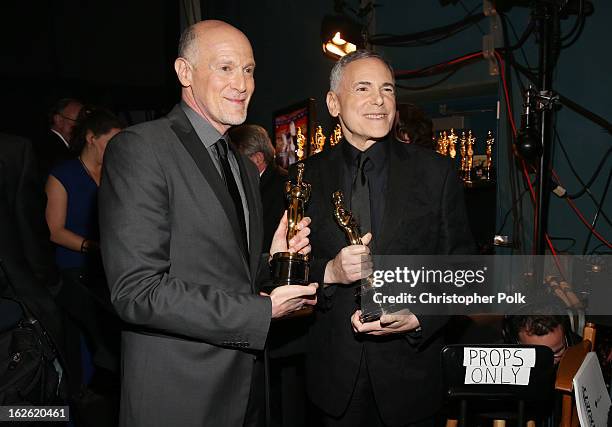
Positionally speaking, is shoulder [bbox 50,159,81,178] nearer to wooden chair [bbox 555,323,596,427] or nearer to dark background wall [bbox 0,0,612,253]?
wooden chair [bbox 555,323,596,427]

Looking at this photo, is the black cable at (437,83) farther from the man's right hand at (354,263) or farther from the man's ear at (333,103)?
the man's right hand at (354,263)

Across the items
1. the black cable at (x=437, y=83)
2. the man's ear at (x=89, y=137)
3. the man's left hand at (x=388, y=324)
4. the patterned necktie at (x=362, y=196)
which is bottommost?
the man's left hand at (x=388, y=324)

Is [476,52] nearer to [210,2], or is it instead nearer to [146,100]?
[146,100]

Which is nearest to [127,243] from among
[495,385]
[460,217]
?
[460,217]

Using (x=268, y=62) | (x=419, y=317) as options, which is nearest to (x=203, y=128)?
(x=419, y=317)

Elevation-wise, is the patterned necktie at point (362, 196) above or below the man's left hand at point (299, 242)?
above

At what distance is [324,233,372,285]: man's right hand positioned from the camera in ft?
5.38

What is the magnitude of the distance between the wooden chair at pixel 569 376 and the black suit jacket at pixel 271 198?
1.19m

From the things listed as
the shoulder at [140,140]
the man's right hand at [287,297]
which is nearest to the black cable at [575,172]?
the man's right hand at [287,297]

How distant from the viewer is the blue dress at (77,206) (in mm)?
3422

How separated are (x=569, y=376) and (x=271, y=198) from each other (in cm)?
178

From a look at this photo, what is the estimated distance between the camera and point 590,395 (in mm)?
1764

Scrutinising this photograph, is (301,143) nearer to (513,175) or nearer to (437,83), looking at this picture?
(437,83)

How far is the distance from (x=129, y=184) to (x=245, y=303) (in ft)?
1.51
